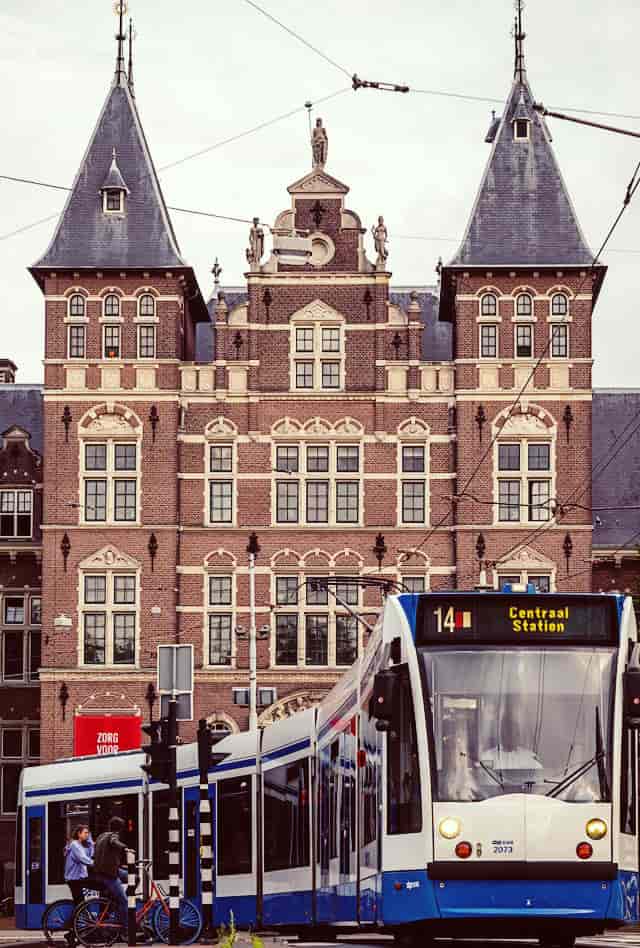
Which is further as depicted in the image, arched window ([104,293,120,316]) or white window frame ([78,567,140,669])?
arched window ([104,293,120,316])

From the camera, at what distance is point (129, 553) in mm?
50531

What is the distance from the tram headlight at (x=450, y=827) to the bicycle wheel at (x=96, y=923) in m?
7.24

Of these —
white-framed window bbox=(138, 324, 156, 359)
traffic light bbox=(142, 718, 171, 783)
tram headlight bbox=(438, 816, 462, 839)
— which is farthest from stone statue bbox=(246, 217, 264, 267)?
tram headlight bbox=(438, 816, 462, 839)

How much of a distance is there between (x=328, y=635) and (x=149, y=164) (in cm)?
1296

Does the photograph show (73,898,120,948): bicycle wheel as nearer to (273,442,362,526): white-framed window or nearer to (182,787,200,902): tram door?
(182,787,200,902): tram door

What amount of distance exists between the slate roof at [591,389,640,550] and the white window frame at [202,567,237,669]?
9.21m

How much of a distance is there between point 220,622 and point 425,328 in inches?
410

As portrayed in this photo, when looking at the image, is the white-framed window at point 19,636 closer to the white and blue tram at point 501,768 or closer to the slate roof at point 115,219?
the slate roof at point 115,219

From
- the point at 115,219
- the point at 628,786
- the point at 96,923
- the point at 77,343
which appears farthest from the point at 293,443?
the point at 628,786

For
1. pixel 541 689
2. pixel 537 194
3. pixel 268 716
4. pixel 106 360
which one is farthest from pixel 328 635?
pixel 541 689

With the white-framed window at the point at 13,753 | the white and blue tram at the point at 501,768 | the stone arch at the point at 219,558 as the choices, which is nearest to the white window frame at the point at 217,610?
the stone arch at the point at 219,558

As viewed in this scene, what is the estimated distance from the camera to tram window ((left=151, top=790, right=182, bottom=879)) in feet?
96.3

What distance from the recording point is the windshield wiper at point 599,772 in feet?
52.7

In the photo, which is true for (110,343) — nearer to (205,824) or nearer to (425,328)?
(425,328)
